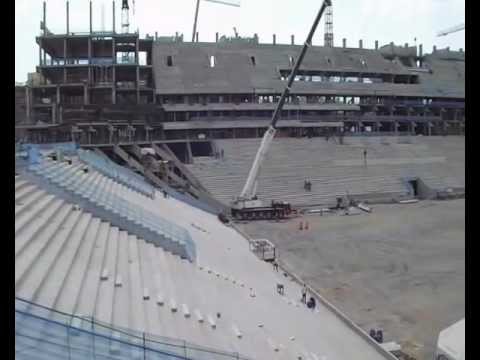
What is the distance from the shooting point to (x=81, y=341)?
554 centimetres

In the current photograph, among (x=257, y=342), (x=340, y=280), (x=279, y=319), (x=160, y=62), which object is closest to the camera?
(x=257, y=342)

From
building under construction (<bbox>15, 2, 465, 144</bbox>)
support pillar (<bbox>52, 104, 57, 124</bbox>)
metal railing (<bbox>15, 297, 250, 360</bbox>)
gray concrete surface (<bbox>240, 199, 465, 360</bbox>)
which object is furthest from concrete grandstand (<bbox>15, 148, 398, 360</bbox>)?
support pillar (<bbox>52, 104, 57, 124</bbox>)

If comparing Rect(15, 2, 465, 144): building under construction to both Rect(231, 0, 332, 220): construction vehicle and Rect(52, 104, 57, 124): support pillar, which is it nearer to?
Rect(52, 104, 57, 124): support pillar

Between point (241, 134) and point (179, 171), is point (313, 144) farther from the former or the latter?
point (179, 171)

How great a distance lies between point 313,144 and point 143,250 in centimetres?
2780

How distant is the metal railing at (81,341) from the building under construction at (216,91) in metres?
25.3

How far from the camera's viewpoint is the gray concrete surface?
11.5 metres

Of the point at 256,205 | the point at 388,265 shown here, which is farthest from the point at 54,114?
the point at 388,265

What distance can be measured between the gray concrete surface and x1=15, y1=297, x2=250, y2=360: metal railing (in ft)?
12.2

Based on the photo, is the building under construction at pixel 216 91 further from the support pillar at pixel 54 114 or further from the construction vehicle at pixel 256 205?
the construction vehicle at pixel 256 205

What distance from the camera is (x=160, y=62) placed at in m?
40.6

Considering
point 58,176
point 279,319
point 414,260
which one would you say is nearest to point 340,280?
point 414,260

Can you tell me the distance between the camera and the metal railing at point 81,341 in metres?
A: 5.01

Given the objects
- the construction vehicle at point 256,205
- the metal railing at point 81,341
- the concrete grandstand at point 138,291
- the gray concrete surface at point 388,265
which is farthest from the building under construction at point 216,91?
the metal railing at point 81,341
